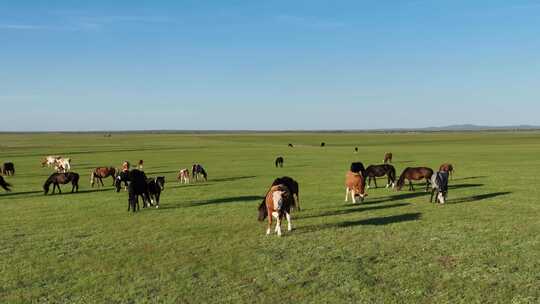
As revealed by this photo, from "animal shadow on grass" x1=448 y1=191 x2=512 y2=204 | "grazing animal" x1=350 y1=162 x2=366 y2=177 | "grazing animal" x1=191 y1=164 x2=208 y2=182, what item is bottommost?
"animal shadow on grass" x1=448 y1=191 x2=512 y2=204

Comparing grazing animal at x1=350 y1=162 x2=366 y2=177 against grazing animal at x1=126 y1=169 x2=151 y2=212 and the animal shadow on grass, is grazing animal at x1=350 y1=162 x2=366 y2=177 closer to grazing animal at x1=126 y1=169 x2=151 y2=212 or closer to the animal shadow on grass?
the animal shadow on grass

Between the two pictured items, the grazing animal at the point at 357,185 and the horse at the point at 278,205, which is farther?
the grazing animal at the point at 357,185

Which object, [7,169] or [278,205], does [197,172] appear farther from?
[278,205]

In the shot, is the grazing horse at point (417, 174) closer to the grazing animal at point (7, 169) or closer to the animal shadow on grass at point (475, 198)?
the animal shadow on grass at point (475, 198)

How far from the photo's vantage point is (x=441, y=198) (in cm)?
1989

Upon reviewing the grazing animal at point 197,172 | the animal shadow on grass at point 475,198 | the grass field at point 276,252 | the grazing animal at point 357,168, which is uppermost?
the grazing animal at point 357,168

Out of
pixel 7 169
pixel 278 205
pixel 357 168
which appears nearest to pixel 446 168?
pixel 357 168

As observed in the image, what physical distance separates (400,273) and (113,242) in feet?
29.5

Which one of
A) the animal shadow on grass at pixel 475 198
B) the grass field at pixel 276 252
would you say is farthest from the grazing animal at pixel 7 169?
the animal shadow on grass at pixel 475 198

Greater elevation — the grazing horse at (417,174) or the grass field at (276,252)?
the grazing horse at (417,174)

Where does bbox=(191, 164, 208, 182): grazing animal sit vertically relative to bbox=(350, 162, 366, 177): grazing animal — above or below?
below

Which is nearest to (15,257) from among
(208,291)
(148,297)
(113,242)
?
(113,242)

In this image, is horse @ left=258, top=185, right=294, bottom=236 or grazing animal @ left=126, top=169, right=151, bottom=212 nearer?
horse @ left=258, top=185, right=294, bottom=236

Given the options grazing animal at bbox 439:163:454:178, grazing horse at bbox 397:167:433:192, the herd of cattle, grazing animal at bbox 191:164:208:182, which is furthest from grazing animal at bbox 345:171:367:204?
grazing animal at bbox 191:164:208:182
